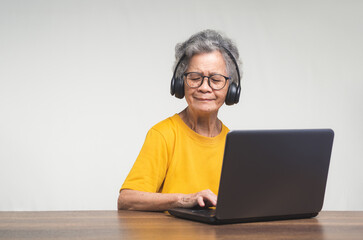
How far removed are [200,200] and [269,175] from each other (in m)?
0.22

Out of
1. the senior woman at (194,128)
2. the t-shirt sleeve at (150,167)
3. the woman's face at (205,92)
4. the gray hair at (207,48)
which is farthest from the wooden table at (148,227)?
the gray hair at (207,48)

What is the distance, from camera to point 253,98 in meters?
3.49

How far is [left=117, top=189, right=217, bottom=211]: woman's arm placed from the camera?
1.34 m

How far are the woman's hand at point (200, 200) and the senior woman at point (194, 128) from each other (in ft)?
1.01

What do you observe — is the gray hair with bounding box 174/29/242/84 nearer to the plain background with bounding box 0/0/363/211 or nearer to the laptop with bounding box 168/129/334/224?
the laptop with bounding box 168/129/334/224

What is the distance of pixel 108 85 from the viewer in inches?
132

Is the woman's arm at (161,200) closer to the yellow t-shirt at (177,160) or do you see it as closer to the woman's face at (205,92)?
the yellow t-shirt at (177,160)

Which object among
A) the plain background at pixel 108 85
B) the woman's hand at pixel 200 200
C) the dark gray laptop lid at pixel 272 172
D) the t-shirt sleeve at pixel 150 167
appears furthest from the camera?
the plain background at pixel 108 85

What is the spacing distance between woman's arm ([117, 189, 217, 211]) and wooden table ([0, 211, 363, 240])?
0.08m

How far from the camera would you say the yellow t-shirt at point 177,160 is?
1716mm

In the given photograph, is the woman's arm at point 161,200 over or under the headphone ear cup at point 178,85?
under

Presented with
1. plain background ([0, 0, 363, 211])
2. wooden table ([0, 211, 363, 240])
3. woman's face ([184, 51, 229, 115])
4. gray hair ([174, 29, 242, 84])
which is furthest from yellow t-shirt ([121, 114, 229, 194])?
plain background ([0, 0, 363, 211])

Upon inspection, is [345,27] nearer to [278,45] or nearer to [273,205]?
[278,45]

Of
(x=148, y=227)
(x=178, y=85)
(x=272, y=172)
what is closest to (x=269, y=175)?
(x=272, y=172)
